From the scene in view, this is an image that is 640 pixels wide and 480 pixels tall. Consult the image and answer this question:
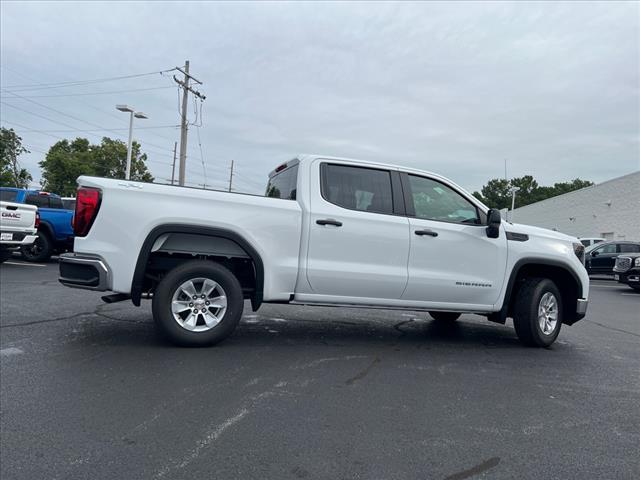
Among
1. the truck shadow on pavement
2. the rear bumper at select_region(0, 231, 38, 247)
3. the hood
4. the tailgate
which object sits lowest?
the truck shadow on pavement

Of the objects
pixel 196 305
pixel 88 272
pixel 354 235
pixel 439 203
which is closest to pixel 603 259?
pixel 439 203

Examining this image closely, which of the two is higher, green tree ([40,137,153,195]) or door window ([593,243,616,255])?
green tree ([40,137,153,195])

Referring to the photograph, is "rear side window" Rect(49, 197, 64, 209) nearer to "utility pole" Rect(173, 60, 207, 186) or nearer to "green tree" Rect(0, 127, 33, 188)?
"utility pole" Rect(173, 60, 207, 186)

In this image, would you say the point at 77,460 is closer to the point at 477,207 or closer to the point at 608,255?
the point at 477,207

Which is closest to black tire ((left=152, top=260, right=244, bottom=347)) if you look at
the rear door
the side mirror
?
the rear door

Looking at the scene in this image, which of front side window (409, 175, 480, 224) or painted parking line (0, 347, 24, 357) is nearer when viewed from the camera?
painted parking line (0, 347, 24, 357)

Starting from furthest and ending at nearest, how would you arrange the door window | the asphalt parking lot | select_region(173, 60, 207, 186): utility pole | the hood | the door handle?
select_region(173, 60, 207, 186): utility pole → the door window → the hood → the door handle → the asphalt parking lot

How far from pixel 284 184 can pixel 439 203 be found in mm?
1843

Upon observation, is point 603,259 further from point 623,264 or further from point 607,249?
point 623,264

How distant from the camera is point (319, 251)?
17.3 feet

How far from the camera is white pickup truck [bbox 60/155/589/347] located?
4805mm

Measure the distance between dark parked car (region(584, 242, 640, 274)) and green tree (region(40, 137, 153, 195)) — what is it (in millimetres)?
36679

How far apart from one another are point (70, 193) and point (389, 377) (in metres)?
47.2

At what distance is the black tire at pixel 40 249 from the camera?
13.5 m
